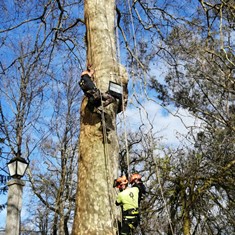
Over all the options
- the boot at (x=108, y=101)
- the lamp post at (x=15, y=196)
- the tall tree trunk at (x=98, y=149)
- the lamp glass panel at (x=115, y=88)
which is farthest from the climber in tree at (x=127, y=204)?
the lamp post at (x=15, y=196)

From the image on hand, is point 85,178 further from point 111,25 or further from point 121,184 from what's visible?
point 111,25

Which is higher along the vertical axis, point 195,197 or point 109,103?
point 195,197

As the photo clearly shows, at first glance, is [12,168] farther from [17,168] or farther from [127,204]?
[127,204]

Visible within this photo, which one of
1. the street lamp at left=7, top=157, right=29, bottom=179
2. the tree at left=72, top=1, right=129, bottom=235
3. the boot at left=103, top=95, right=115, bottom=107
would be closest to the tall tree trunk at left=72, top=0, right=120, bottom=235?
the tree at left=72, top=1, right=129, bottom=235

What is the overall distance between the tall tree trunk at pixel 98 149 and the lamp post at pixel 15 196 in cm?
194

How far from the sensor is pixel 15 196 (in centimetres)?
517

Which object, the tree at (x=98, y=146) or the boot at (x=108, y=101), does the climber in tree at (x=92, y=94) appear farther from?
the tree at (x=98, y=146)

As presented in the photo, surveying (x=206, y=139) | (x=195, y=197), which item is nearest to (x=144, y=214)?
(x=195, y=197)

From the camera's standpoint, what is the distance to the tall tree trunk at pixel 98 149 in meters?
3.14

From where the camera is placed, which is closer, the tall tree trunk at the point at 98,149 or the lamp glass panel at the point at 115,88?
the tall tree trunk at the point at 98,149

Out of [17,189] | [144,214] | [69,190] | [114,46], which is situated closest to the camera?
[114,46]

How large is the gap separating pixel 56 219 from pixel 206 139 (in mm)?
7070

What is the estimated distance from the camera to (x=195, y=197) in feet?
28.5

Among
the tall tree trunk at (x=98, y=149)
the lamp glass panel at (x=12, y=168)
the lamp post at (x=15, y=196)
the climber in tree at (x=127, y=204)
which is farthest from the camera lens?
the lamp glass panel at (x=12, y=168)
